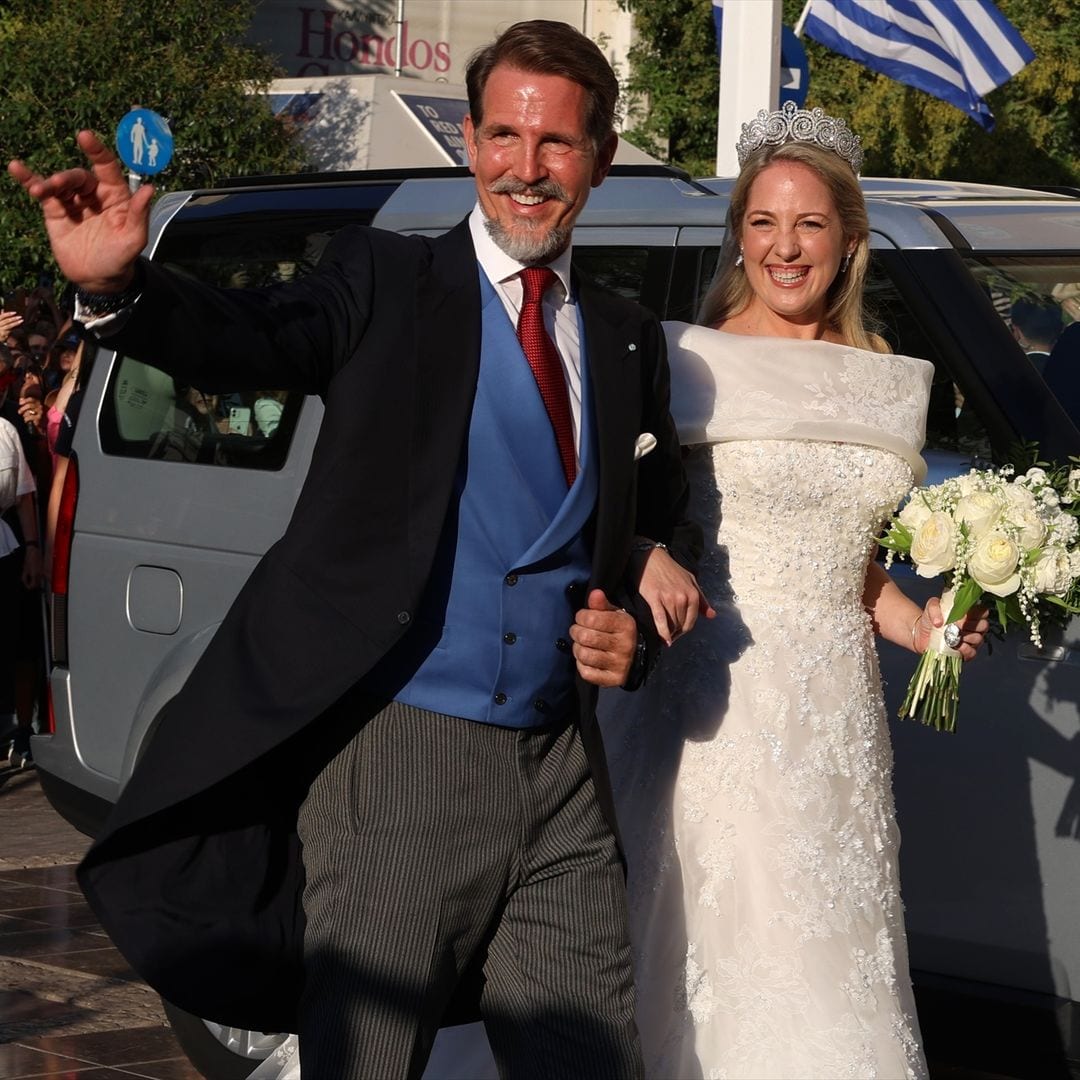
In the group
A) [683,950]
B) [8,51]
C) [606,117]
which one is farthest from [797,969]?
[8,51]

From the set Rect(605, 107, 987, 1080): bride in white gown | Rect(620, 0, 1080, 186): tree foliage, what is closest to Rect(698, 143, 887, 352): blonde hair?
Rect(605, 107, 987, 1080): bride in white gown

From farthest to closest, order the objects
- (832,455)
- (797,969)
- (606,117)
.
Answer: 1. (832,455)
2. (797,969)
3. (606,117)

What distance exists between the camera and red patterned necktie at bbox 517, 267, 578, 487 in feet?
9.30

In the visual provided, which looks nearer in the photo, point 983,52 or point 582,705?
point 582,705

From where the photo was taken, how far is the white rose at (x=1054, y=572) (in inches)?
137

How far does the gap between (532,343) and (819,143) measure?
122cm

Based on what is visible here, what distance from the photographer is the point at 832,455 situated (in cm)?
364

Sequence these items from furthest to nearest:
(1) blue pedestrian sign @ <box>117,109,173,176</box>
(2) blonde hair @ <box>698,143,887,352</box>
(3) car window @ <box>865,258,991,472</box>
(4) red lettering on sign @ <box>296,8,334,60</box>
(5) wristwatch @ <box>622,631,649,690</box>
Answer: (4) red lettering on sign @ <box>296,8,334,60</box>, (1) blue pedestrian sign @ <box>117,109,173,176</box>, (3) car window @ <box>865,258,991,472</box>, (2) blonde hair @ <box>698,143,887,352</box>, (5) wristwatch @ <box>622,631,649,690</box>

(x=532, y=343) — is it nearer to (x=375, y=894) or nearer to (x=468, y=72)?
(x=468, y=72)

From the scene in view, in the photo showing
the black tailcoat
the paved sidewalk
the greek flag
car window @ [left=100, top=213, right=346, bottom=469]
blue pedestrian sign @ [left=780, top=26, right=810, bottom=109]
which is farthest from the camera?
the greek flag

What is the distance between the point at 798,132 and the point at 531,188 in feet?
3.69

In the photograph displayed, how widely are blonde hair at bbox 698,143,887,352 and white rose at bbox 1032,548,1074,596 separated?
2.00ft

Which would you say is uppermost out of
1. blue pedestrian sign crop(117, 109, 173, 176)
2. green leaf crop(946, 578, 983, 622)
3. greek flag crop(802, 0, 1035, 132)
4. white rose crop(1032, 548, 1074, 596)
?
greek flag crop(802, 0, 1035, 132)

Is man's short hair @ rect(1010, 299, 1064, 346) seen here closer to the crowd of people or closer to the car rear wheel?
the car rear wheel
